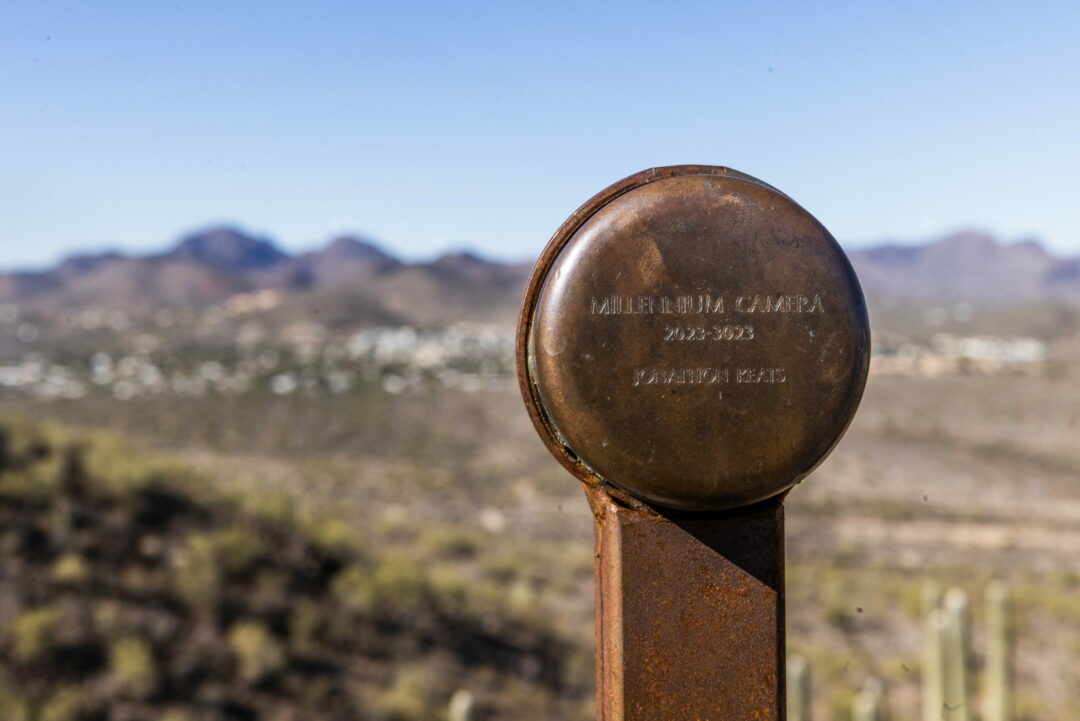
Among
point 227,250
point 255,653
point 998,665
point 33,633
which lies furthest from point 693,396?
point 227,250

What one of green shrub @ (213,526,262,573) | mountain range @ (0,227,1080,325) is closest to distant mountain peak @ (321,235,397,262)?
mountain range @ (0,227,1080,325)

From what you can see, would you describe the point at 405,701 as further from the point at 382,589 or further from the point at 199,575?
the point at 199,575

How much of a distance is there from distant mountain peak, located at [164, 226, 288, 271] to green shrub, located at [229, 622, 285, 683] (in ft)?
159

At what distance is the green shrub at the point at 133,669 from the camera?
5.14 m

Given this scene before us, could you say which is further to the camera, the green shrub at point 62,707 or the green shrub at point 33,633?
the green shrub at point 33,633

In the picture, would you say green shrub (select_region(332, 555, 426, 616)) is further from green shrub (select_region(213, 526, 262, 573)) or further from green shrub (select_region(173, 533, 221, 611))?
green shrub (select_region(173, 533, 221, 611))

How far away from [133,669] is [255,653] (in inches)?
29.3

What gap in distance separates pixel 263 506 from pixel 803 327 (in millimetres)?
6774

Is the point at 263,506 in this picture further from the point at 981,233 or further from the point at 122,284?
the point at 981,233

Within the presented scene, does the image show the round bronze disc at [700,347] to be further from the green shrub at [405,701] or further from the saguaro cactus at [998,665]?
the saguaro cactus at [998,665]

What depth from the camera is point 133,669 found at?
5.17m

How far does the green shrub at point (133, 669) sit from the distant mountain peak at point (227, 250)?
4881 centimetres

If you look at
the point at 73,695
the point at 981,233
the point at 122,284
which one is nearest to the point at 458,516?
the point at 73,695

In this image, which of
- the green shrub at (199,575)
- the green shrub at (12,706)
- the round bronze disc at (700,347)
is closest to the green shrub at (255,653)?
the green shrub at (199,575)
